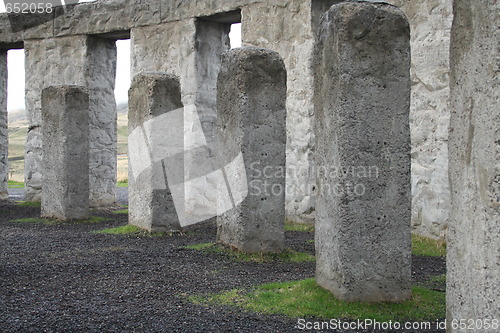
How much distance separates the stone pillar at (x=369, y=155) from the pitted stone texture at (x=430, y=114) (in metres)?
3.46

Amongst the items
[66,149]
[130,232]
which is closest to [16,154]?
[66,149]

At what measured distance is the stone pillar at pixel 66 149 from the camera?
9750 millimetres

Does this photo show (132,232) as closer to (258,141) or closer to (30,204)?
(258,141)

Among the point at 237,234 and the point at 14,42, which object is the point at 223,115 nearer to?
the point at 237,234

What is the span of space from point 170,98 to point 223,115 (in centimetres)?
180

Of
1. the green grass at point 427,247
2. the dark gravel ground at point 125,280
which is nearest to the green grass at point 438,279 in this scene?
the dark gravel ground at point 125,280

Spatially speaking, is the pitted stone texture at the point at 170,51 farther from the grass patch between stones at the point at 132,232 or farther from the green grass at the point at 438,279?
the green grass at the point at 438,279

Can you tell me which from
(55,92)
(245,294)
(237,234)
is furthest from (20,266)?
(55,92)

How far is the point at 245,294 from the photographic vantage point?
503 centimetres

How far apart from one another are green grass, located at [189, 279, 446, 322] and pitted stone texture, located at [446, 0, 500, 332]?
4.08 feet

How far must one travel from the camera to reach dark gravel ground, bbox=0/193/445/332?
423 centimetres

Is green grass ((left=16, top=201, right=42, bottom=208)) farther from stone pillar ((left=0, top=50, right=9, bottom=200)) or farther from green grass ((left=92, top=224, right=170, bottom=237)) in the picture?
green grass ((left=92, top=224, right=170, bottom=237))

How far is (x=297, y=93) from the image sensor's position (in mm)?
10109

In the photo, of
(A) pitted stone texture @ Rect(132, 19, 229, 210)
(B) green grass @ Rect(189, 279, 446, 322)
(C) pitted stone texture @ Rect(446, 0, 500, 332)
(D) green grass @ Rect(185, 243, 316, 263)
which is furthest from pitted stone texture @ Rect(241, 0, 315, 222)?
(C) pitted stone texture @ Rect(446, 0, 500, 332)
